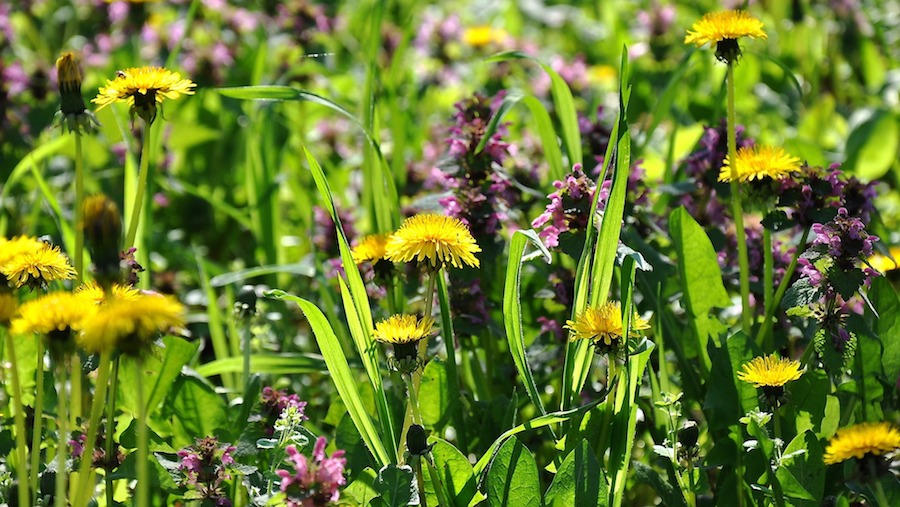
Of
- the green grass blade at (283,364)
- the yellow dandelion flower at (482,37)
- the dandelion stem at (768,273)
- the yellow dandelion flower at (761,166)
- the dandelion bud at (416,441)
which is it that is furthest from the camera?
the yellow dandelion flower at (482,37)

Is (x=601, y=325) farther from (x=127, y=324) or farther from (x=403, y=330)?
(x=127, y=324)

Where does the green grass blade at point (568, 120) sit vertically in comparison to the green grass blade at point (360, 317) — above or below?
above

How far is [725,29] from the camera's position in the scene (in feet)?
5.01

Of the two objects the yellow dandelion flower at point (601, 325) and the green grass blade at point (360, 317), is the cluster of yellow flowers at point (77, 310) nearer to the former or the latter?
the green grass blade at point (360, 317)

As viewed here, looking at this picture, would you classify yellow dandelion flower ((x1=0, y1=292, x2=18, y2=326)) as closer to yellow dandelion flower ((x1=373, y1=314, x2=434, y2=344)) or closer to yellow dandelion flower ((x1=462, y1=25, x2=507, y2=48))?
yellow dandelion flower ((x1=373, y1=314, x2=434, y2=344))

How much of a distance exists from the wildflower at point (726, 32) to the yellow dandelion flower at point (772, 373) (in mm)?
430

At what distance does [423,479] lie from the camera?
1500 mm

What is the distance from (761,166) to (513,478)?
0.57 meters

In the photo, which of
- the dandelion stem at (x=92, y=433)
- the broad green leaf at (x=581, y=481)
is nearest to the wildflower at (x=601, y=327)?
the broad green leaf at (x=581, y=481)

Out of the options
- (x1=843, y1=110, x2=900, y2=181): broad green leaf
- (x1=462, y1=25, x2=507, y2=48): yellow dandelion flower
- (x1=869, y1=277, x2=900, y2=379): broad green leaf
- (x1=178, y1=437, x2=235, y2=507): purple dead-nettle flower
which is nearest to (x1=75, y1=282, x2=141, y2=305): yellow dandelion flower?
(x1=178, y1=437, x2=235, y2=507): purple dead-nettle flower

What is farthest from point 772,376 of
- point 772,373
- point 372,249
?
point 372,249

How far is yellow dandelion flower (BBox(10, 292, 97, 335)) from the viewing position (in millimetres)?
1194

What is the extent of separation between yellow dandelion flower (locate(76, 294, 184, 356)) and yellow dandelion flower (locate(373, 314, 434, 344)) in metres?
0.34

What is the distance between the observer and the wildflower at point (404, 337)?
1.38 metres
